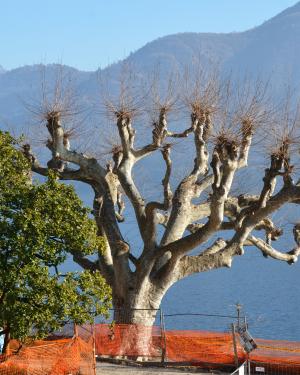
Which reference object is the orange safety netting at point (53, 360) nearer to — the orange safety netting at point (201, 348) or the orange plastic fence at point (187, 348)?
the orange plastic fence at point (187, 348)

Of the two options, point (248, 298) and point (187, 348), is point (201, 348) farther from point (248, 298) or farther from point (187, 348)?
point (248, 298)

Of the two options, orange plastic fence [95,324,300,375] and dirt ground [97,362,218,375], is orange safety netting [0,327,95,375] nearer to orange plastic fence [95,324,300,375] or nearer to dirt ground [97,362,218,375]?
dirt ground [97,362,218,375]

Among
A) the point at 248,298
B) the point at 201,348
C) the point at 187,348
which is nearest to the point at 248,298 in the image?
the point at 248,298

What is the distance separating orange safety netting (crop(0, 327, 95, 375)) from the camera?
1698 cm

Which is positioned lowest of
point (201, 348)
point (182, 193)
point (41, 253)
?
point (201, 348)

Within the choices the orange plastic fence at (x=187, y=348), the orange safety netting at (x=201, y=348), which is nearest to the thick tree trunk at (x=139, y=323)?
the orange plastic fence at (x=187, y=348)

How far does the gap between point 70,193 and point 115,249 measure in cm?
818

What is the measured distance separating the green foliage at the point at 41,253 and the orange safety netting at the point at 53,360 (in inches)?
47.1

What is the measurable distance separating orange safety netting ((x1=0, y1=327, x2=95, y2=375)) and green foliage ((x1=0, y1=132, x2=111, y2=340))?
47.1 inches

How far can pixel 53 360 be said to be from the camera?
705 inches

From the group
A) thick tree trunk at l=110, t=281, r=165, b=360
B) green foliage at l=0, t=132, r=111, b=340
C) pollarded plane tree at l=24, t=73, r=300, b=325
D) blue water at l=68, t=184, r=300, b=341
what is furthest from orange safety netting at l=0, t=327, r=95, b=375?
blue water at l=68, t=184, r=300, b=341

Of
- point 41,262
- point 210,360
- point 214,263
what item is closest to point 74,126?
point 214,263

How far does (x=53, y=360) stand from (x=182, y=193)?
26.2ft

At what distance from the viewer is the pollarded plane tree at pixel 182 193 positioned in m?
23.3
